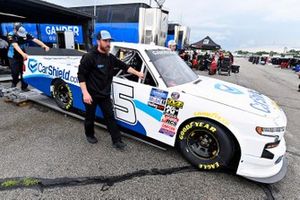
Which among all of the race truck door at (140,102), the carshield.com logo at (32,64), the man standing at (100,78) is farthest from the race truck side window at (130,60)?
the carshield.com logo at (32,64)

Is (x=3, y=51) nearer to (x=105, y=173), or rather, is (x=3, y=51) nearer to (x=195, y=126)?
(x=105, y=173)

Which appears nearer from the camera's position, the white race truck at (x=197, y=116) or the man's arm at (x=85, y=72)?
the white race truck at (x=197, y=116)

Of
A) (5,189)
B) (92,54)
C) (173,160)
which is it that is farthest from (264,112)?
(5,189)

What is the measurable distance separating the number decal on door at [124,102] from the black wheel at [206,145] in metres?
0.83

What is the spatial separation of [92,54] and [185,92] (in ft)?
4.65

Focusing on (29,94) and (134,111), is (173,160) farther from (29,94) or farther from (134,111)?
(29,94)

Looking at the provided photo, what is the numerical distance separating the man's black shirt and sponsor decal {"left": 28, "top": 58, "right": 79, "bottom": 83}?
888 millimetres

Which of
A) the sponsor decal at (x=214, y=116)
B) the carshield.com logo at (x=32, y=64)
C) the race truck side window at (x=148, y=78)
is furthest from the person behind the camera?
the carshield.com logo at (x=32, y=64)

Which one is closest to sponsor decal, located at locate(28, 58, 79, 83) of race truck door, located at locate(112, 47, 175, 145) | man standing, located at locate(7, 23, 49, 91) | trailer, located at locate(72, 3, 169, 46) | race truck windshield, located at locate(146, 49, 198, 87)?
man standing, located at locate(7, 23, 49, 91)

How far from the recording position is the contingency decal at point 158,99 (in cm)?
271

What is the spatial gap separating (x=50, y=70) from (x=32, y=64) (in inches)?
24.0

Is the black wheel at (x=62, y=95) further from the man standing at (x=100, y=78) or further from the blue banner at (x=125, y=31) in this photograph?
the blue banner at (x=125, y=31)

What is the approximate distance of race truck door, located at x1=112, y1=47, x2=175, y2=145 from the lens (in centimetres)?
279

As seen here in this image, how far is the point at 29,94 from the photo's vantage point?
486 centimetres
